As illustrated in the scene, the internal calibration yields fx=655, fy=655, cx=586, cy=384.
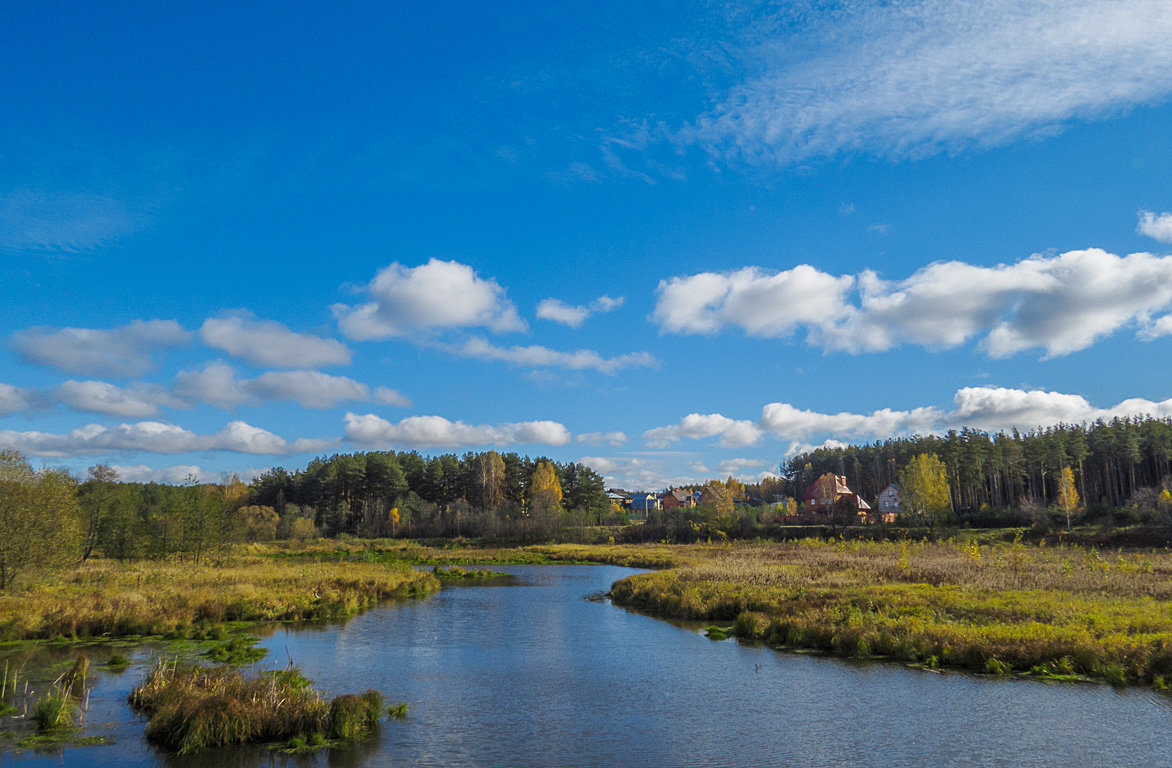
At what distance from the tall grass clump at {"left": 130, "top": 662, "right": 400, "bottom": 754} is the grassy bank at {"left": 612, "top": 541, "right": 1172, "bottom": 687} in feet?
57.1

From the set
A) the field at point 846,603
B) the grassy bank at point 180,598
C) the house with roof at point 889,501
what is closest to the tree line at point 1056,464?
the house with roof at point 889,501

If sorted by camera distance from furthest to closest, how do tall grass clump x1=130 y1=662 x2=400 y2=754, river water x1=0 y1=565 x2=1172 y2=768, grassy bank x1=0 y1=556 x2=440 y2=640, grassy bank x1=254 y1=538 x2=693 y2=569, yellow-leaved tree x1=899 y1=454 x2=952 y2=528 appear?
yellow-leaved tree x1=899 y1=454 x2=952 y2=528, grassy bank x1=254 y1=538 x2=693 y2=569, grassy bank x1=0 y1=556 x2=440 y2=640, tall grass clump x1=130 y1=662 x2=400 y2=754, river water x1=0 y1=565 x2=1172 y2=768

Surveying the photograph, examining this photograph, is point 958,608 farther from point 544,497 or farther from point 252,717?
point 544,497

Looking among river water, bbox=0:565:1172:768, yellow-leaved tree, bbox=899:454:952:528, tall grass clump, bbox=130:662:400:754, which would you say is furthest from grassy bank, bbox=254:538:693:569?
tall grass clump, bbox=130:662:400:754

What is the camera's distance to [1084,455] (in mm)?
106875

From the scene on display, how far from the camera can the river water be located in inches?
534

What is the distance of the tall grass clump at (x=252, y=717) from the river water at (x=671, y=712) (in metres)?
0.50

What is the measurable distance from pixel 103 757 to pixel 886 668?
21.5 metres

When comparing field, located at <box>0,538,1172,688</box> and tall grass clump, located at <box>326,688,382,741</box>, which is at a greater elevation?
tall grass clump, located at <box>326,688,382,741</box>

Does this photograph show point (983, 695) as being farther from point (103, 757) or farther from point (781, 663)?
point (103, 757)

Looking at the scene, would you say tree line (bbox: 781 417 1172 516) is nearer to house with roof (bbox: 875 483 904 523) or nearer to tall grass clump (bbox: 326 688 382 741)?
house with roof (bbox: 875 483 904 523)

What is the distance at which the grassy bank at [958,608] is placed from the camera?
20.4 meters

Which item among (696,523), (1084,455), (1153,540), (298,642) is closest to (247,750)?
(298,642)

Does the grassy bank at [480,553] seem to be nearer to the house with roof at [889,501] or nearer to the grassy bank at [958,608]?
the grassy bank at [958,608]
